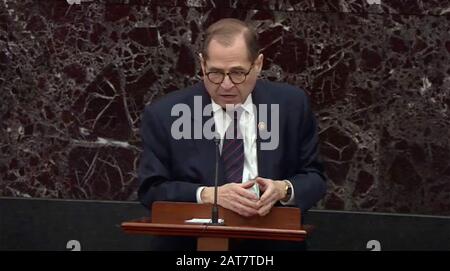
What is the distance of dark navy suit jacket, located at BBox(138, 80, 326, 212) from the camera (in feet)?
12.2

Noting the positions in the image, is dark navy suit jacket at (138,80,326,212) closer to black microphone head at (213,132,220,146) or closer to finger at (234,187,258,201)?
black microphone head at (213,132,220,146)

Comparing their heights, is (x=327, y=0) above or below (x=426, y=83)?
above

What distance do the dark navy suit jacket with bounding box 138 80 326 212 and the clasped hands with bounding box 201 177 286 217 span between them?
0.67 feet

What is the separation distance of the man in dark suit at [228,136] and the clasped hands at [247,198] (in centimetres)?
7

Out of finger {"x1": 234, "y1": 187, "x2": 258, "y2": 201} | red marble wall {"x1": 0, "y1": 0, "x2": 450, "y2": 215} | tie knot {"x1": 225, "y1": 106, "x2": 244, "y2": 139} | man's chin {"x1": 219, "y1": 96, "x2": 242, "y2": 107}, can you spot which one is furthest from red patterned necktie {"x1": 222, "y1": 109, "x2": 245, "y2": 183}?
red marble wall {"x1": 0, "y1": 0, "x2": 450, "y2": 215}

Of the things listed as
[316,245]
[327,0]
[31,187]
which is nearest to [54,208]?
[31,187]

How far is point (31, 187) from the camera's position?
5.50 meters

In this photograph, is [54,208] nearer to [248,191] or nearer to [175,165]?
[175,165]

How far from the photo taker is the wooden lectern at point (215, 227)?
3.10m

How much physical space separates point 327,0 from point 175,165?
197cm

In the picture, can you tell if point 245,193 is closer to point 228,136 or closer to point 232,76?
point 228,136

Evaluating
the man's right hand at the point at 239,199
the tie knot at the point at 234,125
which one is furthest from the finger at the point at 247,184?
the tie knot at the point at 234,125

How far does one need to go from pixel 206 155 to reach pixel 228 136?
0.12 metres

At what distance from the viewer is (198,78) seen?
5.39 m
